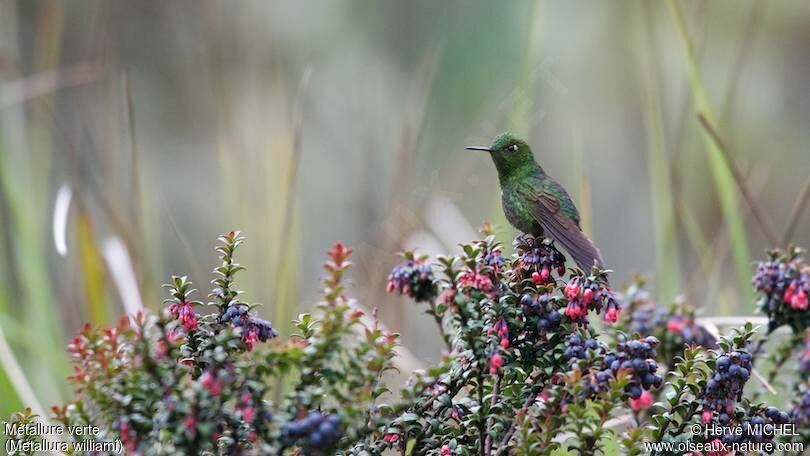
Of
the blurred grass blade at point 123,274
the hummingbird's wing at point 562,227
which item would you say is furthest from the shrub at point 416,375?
the blurred grass blade at point 123,274

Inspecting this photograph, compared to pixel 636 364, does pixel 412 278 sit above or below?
above

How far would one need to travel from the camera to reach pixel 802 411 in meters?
1.45

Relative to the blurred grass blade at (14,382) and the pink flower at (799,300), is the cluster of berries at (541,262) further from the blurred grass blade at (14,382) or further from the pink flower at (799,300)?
the blurred grass blade at (14,382)

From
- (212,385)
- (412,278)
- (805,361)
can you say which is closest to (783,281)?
(805,361)

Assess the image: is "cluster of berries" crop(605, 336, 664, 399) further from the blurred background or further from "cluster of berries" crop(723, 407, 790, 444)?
the blurred background

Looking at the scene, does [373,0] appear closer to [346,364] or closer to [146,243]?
[146,243]

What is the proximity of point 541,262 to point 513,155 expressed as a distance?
0.45 m

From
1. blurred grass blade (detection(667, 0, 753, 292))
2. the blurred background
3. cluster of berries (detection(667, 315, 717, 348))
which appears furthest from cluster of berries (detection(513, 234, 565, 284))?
the blurred background

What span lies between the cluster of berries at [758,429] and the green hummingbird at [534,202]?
1.16 ft

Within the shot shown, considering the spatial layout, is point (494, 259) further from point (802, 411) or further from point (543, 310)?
point (802, 411)

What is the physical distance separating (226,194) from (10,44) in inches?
47.6

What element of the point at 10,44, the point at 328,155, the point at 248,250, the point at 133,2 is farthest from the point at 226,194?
the point at 133,2

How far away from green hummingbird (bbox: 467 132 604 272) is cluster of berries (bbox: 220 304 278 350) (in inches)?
21.9

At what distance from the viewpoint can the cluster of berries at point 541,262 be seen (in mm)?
1386
